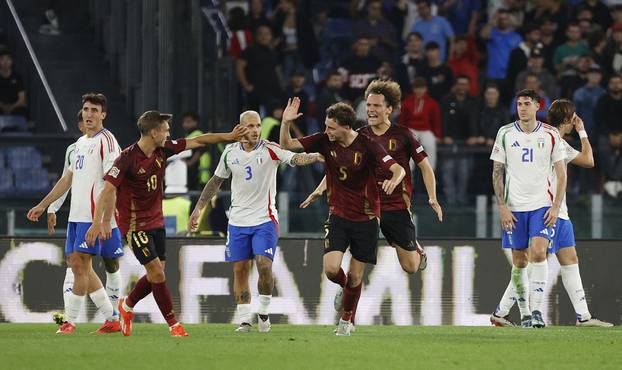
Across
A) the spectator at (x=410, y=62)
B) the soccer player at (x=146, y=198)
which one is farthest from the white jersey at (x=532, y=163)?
the spectator at (x=410, y=62)

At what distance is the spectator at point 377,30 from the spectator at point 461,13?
1.13 meters

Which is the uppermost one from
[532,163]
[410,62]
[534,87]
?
[410,62]

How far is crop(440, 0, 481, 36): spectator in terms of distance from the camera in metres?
23.3

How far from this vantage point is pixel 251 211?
1382cm

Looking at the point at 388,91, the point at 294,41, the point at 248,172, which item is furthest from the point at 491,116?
the point at 248,172

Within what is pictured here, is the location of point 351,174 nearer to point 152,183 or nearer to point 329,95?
point 152,183

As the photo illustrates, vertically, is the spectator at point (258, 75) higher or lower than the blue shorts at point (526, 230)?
higher

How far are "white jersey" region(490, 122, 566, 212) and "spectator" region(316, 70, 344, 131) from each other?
635cm

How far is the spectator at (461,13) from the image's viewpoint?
76.4 feet

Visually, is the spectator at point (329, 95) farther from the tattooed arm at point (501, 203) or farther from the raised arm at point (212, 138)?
the raised arm at point (212, 138)

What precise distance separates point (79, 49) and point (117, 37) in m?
1.10

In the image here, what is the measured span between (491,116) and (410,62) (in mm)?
2182

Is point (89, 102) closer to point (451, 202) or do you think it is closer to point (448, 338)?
point (448, 338)

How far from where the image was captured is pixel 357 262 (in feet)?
43.0
